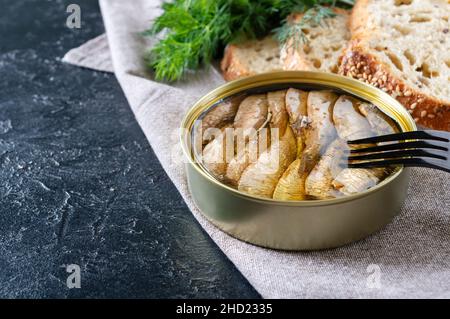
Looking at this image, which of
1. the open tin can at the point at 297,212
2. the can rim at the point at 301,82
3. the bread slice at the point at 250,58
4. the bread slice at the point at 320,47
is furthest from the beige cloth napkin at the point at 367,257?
the bread slice at the point at 320,47

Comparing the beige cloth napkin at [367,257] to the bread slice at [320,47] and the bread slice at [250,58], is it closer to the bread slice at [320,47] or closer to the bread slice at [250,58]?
the bread slice at [250,58]

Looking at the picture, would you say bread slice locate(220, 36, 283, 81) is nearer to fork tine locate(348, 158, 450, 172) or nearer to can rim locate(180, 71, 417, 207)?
can rim locate(180, 71, 417, 207)

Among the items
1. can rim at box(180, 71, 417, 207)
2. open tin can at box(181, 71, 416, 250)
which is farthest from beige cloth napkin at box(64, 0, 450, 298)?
can rim at box(180, 71, 417, 207)

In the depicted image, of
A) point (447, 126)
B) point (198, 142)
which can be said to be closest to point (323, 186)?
point (198, 142)

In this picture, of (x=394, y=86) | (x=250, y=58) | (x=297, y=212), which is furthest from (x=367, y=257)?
(x=250, y=58)

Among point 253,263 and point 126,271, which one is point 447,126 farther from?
point 126,271

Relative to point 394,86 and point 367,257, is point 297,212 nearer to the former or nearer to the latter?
point 367,257
